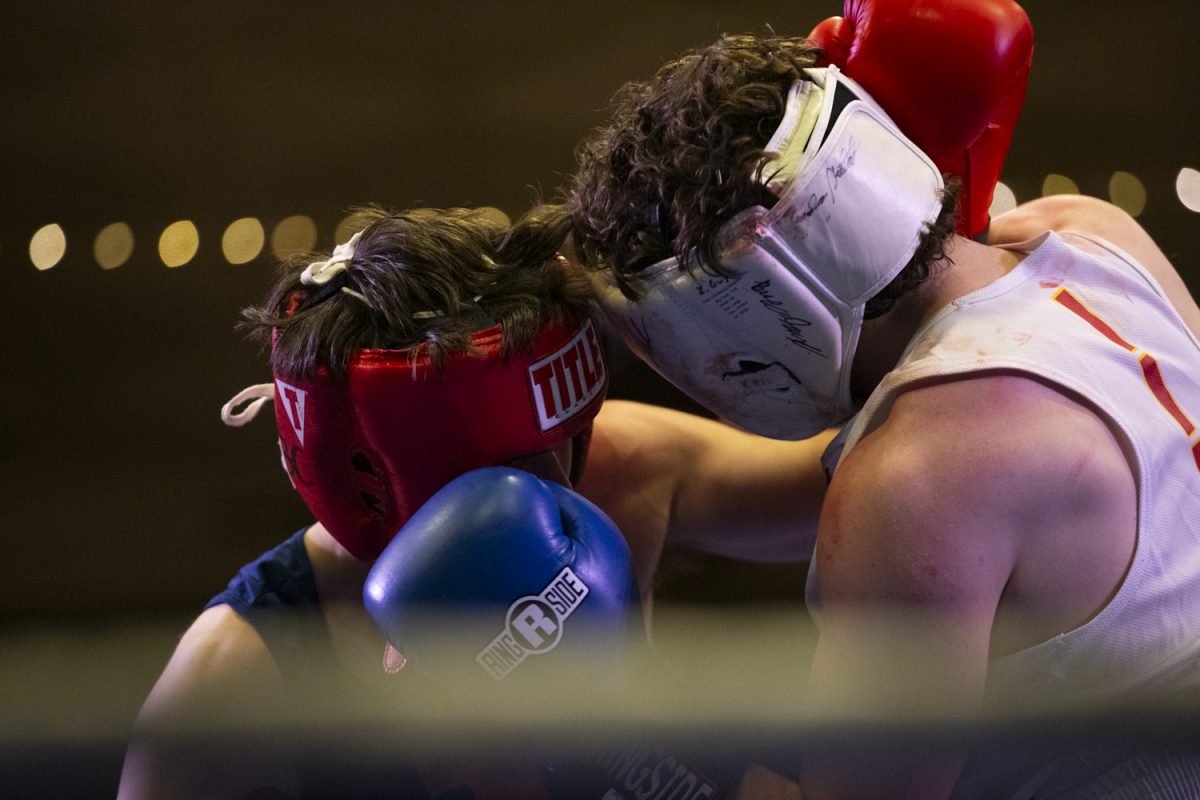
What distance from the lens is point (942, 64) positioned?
118cm

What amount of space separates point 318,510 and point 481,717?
88cm

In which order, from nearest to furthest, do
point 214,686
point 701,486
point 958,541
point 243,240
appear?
1. point 958,541
2. point 214,686
3. point 701,486
4. point 243,240

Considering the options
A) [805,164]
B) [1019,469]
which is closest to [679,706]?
[1019,469]

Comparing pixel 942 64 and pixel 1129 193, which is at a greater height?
pixel 942 64

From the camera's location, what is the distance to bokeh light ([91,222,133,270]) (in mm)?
4035

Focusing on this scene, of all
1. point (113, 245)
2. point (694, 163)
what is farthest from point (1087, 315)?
point (113, 245)

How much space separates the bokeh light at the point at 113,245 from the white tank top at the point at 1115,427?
3.55 metres

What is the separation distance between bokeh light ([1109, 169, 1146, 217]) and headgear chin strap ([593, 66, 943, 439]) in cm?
290

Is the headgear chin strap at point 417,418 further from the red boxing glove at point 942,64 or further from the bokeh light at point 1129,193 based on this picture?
the bokeh light at point 1129,193

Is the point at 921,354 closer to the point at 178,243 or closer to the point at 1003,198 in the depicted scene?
the point at 1003,198

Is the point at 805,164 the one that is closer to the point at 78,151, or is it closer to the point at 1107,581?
the point at 1107,581

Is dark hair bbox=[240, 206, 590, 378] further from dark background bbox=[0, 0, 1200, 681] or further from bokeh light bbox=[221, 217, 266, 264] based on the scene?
bokeh light bbox=[221, 217, 266, 264]

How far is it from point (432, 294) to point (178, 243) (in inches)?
119
